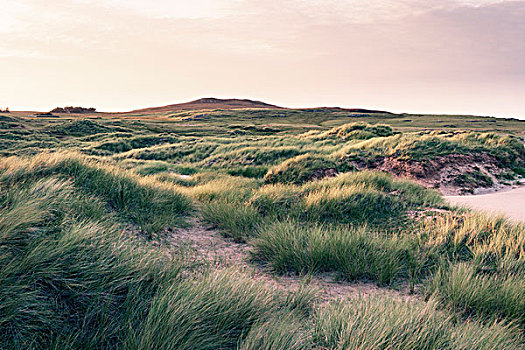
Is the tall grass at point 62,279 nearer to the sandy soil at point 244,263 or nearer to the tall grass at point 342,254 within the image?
the sandy soil at point 244,263

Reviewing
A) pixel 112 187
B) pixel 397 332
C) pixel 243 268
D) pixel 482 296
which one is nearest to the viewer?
pixel 397 332

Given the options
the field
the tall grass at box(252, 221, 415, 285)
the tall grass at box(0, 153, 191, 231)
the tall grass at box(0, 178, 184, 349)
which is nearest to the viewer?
the tall grass at box(0, 178, 184, 349)

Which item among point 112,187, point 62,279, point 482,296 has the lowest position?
point 482,296

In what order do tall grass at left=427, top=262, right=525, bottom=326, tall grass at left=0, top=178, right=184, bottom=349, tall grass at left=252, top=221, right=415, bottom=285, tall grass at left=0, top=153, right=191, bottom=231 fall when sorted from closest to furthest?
tall grass at left=0, top=178, right=184, bottom=349
tall grass at left=427, top=262, right=525, bottom=326
tall grass at left=252, top=221, right=415, bottom=285
tall grass at left=0, top=153, right=191, bottom=231

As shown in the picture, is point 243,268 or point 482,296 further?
point 243,268

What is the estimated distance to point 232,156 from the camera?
16.5 meters

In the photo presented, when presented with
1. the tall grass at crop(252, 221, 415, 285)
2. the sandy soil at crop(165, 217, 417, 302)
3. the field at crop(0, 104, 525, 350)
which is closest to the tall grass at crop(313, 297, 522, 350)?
the field at crop(0, 104, 525, 350)

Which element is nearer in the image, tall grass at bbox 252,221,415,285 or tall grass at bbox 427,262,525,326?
tall grass at bbox 427,262,525,326

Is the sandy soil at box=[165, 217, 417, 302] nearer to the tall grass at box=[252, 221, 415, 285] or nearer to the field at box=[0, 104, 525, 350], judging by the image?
the field at box=[0, 104, 525, 350]

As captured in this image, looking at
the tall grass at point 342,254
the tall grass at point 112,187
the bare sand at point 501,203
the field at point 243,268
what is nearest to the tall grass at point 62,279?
the field at point 243,268

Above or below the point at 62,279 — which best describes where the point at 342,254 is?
below

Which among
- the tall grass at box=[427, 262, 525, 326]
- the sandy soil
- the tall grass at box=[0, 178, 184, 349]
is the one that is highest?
the tall grass at box=[0, 178, 184, 349]

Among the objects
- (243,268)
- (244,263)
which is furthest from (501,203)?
(243,268)

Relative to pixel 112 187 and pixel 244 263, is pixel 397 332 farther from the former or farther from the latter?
pixel 112 187
